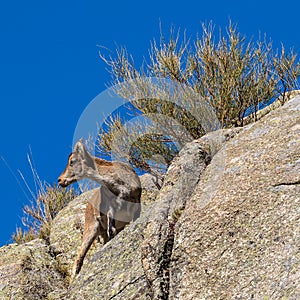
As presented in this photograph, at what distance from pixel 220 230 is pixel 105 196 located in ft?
16.4

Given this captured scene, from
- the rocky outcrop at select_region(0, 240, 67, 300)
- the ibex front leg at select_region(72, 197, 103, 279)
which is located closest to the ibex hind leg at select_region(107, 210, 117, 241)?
the ibex front leg at select_region(72, 197, 103, 279)

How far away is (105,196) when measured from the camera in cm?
1355

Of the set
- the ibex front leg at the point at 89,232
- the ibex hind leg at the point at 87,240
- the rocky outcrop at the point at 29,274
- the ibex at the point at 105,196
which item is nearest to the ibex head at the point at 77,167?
the ibex at the point at 105,196

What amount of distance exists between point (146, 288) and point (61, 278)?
13.5 ft

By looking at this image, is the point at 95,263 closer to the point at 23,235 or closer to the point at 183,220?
the point at 183,220

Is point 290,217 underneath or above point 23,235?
underneath

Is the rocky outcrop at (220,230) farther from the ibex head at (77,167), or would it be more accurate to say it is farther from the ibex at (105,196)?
the ibex head at (77,167)

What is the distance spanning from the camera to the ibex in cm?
1320

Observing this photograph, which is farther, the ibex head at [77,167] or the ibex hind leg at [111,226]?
the ibex head at [77,167]

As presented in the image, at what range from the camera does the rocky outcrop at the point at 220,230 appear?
26.8 feet

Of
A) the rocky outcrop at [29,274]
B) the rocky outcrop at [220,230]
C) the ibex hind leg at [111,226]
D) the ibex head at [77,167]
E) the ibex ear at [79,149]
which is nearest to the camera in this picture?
the rocky outcrop at [220,230]

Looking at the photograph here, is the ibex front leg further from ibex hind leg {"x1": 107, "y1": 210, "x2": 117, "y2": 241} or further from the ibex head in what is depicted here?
the ibex head

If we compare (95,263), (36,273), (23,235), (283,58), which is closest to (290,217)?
(95,263)

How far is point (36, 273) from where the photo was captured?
12438 millimetres
